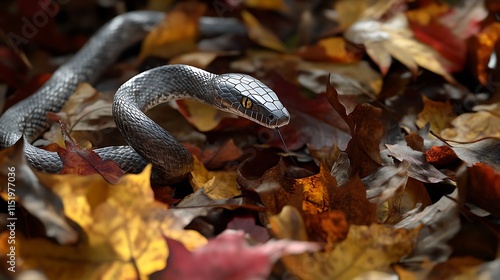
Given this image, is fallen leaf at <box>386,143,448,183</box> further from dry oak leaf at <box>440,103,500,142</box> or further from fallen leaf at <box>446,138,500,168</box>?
dry oak leaf at <box>440,103,500,142</box>

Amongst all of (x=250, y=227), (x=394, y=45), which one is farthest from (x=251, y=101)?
(x=394, y=45)

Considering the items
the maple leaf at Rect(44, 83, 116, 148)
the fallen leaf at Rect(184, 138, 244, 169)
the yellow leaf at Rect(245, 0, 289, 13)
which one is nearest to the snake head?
the fallen leaf at Rect(184, 138, 244, 169)

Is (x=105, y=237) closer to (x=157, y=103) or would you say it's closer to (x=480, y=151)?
(x=157, y=103)

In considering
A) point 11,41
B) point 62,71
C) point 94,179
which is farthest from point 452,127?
point 11,41

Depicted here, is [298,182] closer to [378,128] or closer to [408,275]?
[378,128]

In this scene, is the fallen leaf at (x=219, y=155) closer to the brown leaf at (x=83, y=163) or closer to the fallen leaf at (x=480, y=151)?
the brown leaf at (x=83, y=163)
